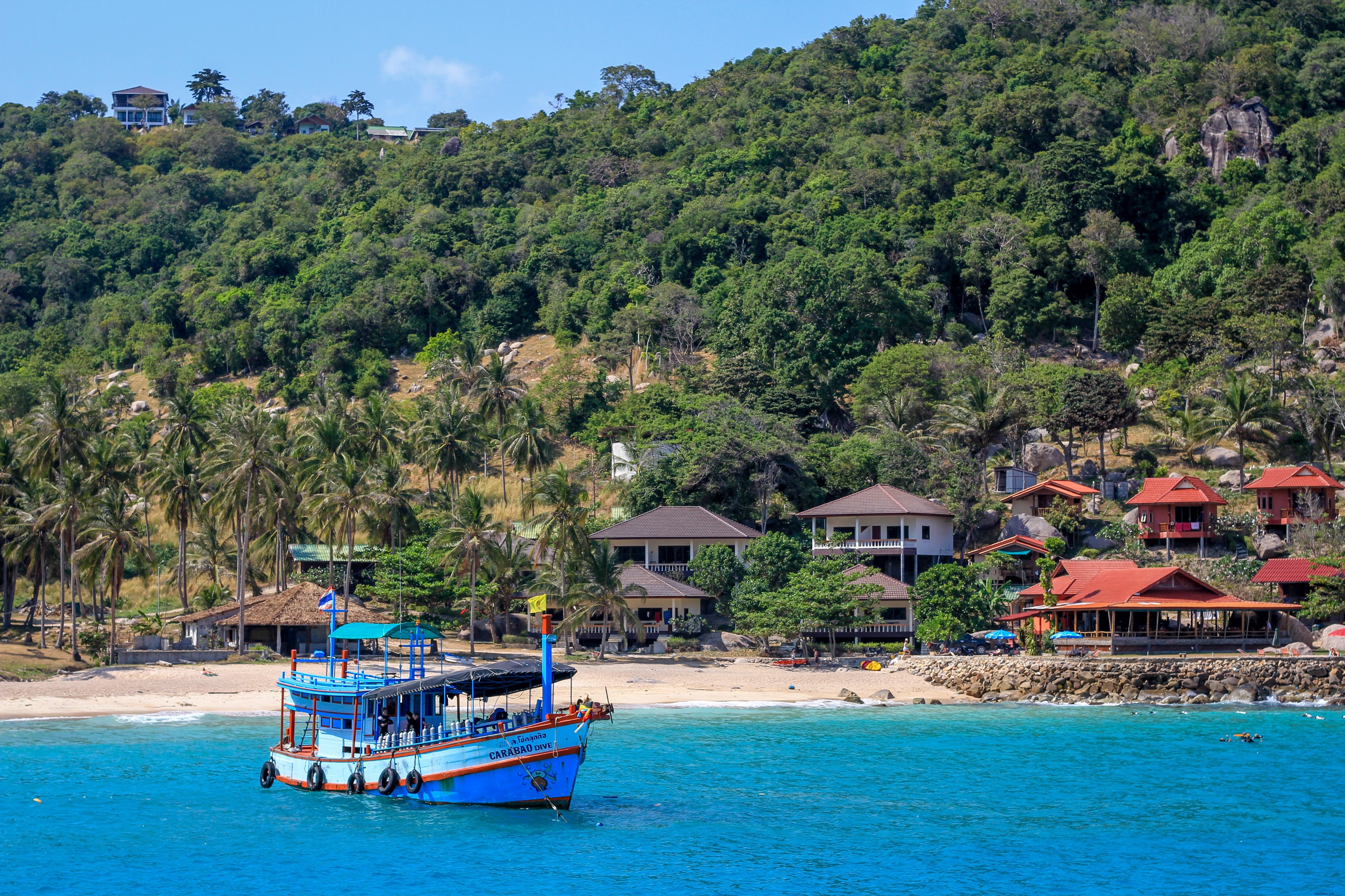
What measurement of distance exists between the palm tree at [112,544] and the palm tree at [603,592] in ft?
60.9

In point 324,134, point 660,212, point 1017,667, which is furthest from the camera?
point 324,134

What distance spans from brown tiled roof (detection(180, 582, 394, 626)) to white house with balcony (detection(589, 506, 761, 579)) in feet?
42.3

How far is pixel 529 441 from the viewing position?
73250 millimetres

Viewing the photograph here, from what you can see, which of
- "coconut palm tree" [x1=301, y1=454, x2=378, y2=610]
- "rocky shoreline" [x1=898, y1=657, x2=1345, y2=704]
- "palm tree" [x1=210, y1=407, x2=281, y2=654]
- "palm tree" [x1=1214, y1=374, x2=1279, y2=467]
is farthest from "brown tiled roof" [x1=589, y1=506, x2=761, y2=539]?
"palm tree" [x1=1214, y1=374, x2=1279, y2=467]

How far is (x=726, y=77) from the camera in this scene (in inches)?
5625

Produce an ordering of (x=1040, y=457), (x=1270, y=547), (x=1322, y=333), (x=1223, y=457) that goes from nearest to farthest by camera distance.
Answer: (x=1270, y=547) → (x=1223, y=457) → (x=1040, y=457) → (x=1322, y=333)

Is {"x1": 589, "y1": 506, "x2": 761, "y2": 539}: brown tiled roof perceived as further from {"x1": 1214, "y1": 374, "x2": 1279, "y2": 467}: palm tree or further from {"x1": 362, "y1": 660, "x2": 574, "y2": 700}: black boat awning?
{"x1": 362, "y1": 660, "x2": 574, "y2": 700}: black boat awning

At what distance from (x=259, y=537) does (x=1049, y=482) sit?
42.7 meters

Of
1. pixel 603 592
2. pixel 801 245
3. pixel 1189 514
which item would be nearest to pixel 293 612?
pixel 603 592

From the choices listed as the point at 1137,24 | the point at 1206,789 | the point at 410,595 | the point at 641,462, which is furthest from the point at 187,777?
the point at 1137,24

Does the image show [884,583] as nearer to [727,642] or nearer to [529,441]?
[727,642]

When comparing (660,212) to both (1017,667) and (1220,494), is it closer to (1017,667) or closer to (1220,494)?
(1220,494)

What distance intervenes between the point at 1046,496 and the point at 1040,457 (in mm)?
7248

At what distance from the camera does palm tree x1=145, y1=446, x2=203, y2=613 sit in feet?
201
